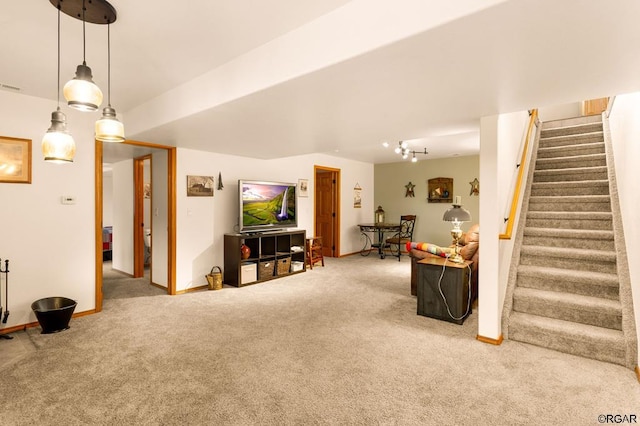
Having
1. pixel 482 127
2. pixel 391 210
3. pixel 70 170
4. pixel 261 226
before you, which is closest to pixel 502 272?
pixel 482 127

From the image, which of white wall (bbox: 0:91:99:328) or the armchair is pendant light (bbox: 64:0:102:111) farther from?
the armchair

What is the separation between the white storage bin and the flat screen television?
1.79ft

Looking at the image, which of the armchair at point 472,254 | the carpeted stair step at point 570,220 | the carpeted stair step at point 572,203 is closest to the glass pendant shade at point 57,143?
the armchair at point 472,254

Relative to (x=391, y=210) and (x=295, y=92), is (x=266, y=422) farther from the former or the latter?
(x=391, y=210)

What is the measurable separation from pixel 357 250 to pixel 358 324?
15.9 ft

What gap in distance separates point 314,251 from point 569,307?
4.32 m

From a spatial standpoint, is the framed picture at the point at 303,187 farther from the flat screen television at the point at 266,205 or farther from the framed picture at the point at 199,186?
the framed picture at the point at 199,186

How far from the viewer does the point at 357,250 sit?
8203 millimetres

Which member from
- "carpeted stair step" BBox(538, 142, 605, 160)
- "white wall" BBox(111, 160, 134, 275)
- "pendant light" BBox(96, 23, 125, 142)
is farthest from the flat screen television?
"carpeted stair step" BBox(538, 142, 605, 160)

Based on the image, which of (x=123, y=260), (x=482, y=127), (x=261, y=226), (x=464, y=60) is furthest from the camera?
(x=123, y=260)

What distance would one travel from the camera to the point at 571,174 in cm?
434

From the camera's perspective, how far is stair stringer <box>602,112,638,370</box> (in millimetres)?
2506

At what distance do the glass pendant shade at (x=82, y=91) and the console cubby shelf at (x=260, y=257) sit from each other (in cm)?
334

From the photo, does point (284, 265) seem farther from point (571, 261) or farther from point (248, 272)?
point (571, 261)
